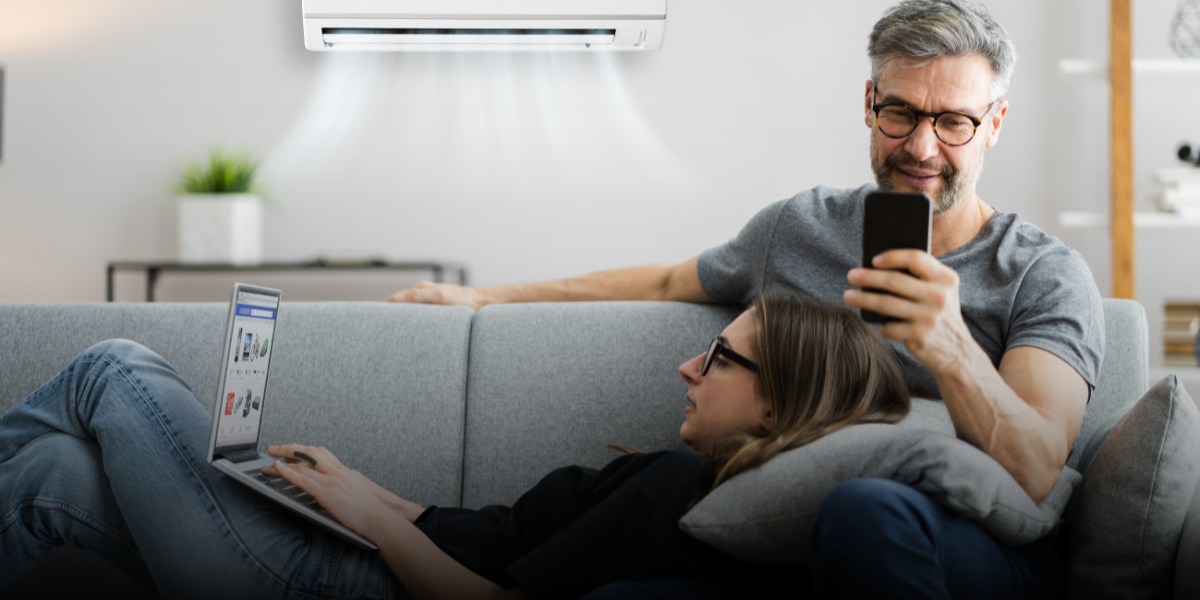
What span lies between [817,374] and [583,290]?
77cm

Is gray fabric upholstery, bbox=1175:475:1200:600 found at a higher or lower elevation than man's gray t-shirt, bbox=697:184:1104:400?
lower

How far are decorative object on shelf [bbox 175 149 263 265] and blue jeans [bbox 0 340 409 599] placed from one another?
6.21ft

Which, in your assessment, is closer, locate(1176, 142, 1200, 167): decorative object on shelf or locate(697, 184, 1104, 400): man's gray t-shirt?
locate(697, 184, 1104, 400): man's gray t-shirt

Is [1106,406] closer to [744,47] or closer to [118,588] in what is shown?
[118,588]

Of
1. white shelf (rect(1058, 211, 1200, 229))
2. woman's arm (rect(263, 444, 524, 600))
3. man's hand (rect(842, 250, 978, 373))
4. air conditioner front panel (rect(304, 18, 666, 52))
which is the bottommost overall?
woman's arm (rect(263, 444, 524, 600))

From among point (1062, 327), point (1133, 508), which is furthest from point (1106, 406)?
point (1133, 508)

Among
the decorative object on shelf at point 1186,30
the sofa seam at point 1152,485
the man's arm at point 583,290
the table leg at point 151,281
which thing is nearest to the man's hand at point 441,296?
the man's arm at point 583,290

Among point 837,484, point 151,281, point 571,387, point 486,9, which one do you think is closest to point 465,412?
point 571,387

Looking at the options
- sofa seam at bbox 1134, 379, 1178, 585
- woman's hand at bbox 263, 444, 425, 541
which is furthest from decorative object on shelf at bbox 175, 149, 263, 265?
sofa seam at bbox 1134, 379, 1178, 585

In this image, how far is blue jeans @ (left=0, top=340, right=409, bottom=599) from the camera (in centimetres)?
104

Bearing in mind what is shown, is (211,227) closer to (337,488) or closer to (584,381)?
(584,381)

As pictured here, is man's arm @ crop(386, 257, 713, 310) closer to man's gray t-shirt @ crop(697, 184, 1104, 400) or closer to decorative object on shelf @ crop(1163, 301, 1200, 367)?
man's gray t-shirt @ crop(697, 184, 1104, 400)

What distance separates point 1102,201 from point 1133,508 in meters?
2.67

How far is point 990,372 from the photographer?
0.98 meters
